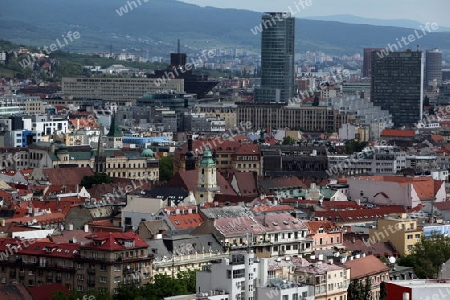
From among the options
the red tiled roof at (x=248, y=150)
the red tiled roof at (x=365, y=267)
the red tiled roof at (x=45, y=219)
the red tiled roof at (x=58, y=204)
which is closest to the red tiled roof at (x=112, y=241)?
the red tiled roof at (x=365, y=267)

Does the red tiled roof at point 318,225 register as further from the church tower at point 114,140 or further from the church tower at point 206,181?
the church tower at point 114,140

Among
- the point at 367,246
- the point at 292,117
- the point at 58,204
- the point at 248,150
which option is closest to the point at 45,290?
the point at 367,246

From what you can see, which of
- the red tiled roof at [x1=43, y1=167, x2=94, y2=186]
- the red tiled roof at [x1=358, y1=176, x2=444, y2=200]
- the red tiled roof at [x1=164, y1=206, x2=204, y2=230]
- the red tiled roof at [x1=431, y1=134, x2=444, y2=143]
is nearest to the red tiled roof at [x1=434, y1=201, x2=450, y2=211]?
the red tiled roof at [x1=358, y1=176, x2=444, y2=200]

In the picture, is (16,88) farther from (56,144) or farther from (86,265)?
(86,265)

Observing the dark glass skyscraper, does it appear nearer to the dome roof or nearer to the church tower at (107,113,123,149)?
the church tower at (107,113,123,149)

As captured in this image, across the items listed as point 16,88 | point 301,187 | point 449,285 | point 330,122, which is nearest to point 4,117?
point 330,122

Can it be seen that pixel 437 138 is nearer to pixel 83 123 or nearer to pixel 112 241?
pixel 83 123
